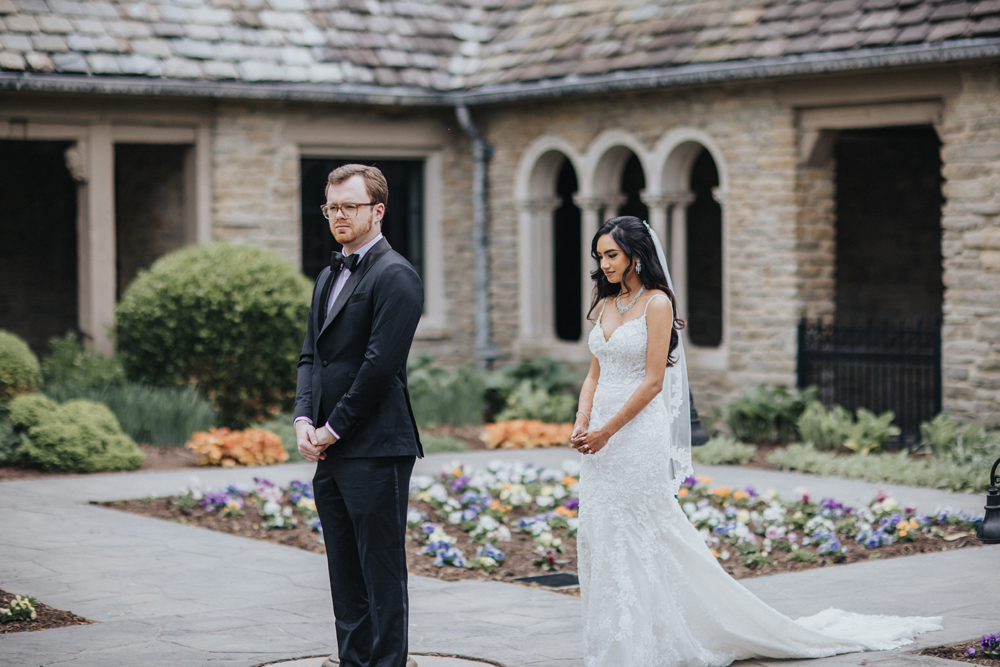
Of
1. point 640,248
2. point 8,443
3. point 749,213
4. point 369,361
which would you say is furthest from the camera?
point 749,213

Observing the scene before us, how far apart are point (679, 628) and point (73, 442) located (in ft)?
19.4

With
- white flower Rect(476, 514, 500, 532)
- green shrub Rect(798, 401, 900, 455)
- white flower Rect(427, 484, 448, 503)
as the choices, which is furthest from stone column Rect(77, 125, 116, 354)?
green shrub Rect(798, 401, 900, 455)

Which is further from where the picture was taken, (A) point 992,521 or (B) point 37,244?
(B) point 37,244

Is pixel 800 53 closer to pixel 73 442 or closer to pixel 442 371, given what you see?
pixel 442 371

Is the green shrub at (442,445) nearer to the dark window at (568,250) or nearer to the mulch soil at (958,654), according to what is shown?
the dark window at (568,250)

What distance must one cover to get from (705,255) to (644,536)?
1147 cm

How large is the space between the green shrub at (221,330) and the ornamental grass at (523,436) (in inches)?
72.0

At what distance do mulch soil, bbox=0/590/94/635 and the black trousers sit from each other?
1.59 meters

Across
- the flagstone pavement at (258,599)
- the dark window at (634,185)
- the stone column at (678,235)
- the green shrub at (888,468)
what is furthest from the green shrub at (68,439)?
the dark window at (634,185)

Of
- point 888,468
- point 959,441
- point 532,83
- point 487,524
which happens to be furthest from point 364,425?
point 532,83

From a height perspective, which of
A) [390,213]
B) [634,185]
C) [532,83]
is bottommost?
[390,213]

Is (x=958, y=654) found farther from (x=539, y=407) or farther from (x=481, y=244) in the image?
(x=481, y=244)

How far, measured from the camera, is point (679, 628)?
15.7 ft

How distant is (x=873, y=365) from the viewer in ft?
34.8
